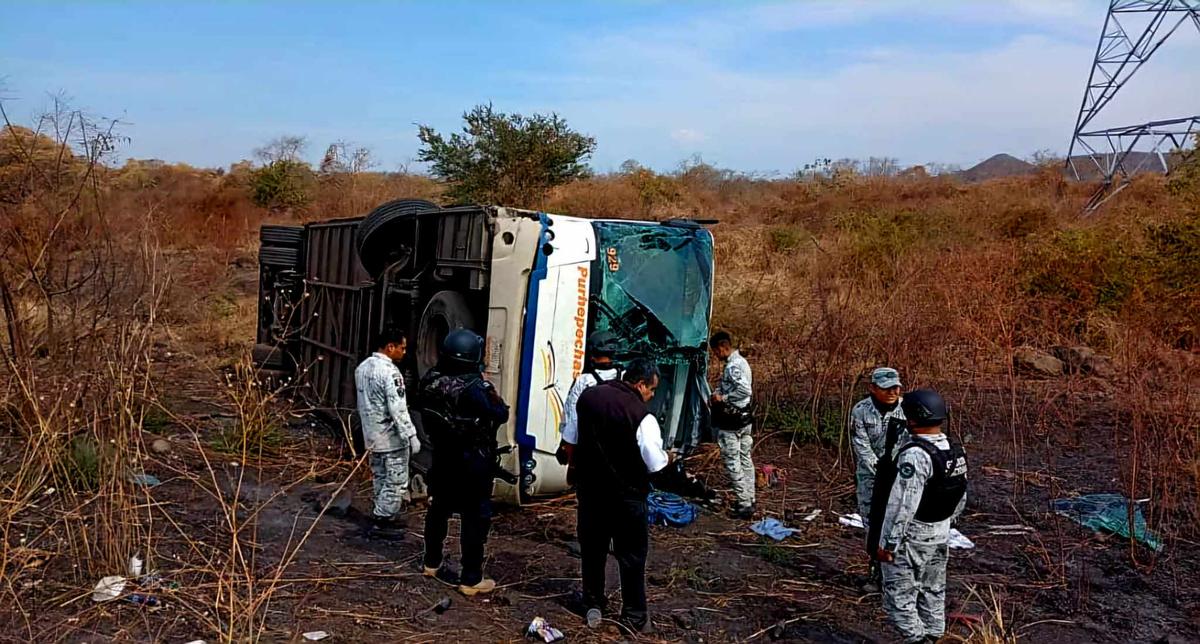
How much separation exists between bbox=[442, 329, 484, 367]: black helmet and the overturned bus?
106 centimetres

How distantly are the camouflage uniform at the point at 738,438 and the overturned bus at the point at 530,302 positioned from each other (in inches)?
22.0

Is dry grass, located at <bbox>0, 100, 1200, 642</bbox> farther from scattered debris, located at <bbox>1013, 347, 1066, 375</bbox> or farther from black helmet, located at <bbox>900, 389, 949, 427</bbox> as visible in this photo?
black helmet, located at <bbox>900, 389, 949, 427</bbox>

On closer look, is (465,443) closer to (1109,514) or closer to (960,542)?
(960,542)

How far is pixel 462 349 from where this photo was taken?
543 centimetres

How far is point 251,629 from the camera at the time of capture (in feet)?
13.8

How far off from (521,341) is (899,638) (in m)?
3.05

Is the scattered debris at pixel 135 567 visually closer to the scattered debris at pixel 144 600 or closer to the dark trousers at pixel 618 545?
the scattered debris at pixel 144 600

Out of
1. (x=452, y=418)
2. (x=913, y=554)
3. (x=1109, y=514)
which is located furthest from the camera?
(x=1109, y=514)

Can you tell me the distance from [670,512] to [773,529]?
0.76 meters

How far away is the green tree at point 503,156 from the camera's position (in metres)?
19.9

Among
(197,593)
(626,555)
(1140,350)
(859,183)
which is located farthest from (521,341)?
(859,183)

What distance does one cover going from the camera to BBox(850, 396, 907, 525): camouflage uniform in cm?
590

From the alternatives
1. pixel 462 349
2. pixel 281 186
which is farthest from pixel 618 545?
pixel 281 186

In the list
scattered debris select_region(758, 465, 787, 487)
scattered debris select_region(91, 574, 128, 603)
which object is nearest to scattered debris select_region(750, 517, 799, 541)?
scattered debris select_region(758, 465, 787, 487)
